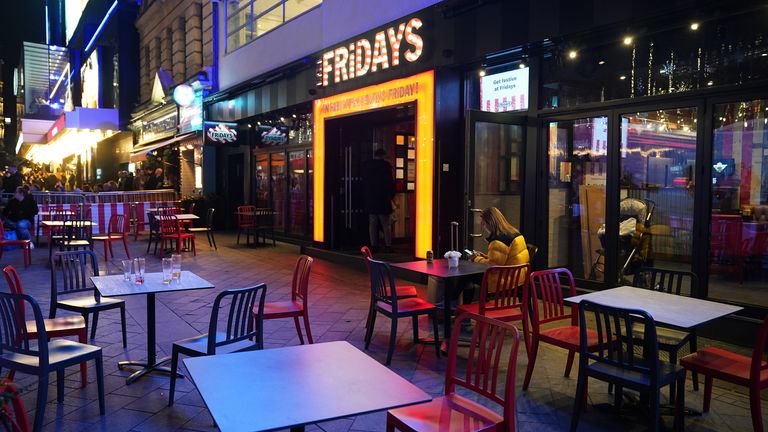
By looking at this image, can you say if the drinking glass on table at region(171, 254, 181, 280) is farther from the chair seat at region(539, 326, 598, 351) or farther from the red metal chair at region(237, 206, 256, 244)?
the red metal chair at region(237, 206, 256, 244)

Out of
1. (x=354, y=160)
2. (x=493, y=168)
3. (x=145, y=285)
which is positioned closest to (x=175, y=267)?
(x=145, y=285)

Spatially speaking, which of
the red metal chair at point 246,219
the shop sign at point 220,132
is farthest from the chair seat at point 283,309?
the shop sign at point 220,132

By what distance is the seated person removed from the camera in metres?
11.1

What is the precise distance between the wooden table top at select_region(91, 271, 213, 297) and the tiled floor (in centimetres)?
74

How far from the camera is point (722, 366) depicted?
11.0 feet

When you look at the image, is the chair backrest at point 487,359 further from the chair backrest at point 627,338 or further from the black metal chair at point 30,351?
the black metal chair at point 30,351

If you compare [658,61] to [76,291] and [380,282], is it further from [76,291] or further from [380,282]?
[76,291]

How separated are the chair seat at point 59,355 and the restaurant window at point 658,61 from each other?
584cm

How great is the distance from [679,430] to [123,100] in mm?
25847

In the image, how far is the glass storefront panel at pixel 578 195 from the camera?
672 centimetres

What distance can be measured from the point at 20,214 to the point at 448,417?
11464 mm

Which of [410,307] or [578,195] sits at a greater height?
[578,195]

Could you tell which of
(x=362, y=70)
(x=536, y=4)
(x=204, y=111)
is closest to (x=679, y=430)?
(x=536, y=4)

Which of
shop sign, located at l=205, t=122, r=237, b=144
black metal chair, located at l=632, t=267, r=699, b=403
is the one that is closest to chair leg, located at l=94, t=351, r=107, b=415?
black metal chair, located at l=632, t=267, r=699, b=403
